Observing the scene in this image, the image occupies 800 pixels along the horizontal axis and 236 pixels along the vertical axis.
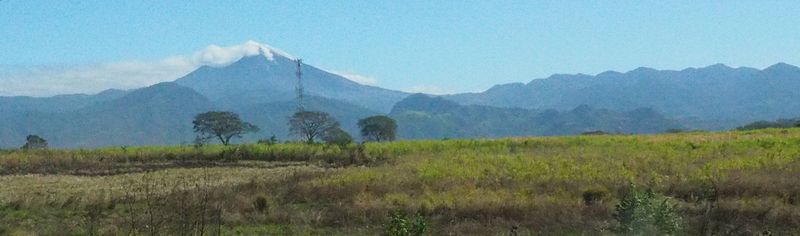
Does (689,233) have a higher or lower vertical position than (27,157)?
lower

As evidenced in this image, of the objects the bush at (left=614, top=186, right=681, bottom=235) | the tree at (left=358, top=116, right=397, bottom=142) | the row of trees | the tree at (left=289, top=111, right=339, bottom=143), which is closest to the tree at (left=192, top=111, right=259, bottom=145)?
the row of trees

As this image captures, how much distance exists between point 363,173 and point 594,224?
11.0m

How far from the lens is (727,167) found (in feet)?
68.2

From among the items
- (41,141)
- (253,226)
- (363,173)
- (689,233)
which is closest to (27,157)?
(363,173)

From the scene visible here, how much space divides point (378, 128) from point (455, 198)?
8103cm

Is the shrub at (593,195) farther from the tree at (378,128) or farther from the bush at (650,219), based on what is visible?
the tree at (378,128)

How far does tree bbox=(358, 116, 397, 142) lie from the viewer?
97.3m

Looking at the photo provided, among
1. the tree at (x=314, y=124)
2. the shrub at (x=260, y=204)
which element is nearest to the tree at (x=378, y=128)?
the tree at (x=314, y=124)

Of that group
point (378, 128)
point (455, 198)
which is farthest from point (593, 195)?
point (378, 128)

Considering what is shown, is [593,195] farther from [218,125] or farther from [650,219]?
[218,125]

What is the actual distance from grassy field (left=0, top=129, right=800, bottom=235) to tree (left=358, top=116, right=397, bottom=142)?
220 feet

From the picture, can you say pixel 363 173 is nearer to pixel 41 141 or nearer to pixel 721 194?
pixel 721 194

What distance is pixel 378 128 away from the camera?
97.2 m

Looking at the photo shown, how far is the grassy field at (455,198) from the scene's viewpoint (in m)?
13.0
